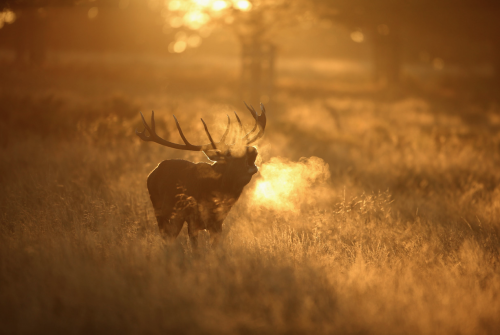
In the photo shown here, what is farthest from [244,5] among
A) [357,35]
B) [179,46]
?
[179,46]

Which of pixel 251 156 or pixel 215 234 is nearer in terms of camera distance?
pixel 251 156

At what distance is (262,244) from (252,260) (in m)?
0.48

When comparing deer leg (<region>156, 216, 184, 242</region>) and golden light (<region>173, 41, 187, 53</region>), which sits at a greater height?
golden light (<region>173, 41, 187, 53</region>)

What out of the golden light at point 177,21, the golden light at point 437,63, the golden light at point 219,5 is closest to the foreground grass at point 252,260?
the golden light at point 219,5

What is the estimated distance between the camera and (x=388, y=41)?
29.7 metres

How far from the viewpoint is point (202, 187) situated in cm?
470

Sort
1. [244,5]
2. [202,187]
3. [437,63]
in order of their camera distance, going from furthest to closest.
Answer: [437,63] → [244,5] → [202,187]

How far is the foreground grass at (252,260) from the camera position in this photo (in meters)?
3.62

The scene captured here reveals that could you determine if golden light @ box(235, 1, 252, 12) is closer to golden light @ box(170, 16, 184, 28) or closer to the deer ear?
golden light @ box(170, 16, 184, 28)

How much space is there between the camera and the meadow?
365 centimetres

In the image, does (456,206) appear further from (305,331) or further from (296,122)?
(296,122)

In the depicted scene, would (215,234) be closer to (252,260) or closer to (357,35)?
(252,260)

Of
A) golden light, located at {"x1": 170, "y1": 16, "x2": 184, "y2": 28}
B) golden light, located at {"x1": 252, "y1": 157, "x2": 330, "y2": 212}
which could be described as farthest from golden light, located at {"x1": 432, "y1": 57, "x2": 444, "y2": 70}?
golden light, located at {"x1": 252, "y1": 157, "x2": 330, "y2": 212}

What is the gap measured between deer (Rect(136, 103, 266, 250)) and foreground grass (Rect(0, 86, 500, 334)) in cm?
26
